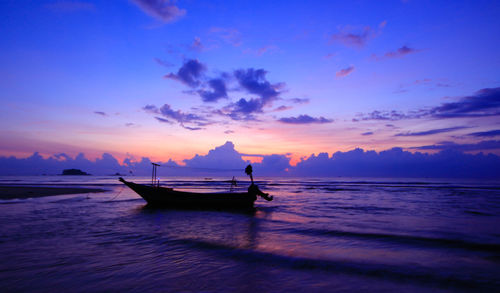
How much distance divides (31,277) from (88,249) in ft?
8.95

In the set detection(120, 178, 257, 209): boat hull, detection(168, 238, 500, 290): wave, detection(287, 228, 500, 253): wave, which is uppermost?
detection(120, 178, 257, 209): boat hull

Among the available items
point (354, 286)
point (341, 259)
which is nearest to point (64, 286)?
point (354, 286)

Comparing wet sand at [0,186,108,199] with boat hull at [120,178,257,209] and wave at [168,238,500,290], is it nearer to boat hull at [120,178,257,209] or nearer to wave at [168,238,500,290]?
boat hull at [120,178,257,209]

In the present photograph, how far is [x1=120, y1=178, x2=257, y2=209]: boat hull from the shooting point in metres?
22.5

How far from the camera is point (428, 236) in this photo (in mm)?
12969

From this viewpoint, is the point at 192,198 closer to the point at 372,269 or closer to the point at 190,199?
the point at 190,199

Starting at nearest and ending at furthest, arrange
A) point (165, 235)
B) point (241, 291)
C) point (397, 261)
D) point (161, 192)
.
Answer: point (241, 291) < point (397, 261) < point (165, 235) < point (161, 192)

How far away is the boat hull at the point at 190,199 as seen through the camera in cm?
2253

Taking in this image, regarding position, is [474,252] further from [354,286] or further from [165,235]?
[165,235]

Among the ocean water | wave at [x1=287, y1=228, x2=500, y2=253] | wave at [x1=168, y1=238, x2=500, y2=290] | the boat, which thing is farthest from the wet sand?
wave at [x1=287, y1=228, x2=500, y2=253]

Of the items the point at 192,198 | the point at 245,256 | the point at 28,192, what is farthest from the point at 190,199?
the point at 28,192

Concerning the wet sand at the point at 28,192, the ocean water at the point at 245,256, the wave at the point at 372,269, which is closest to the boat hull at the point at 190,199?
the ocean water at the point at 245,256

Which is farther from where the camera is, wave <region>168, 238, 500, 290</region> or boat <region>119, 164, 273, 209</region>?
boat <region>119, 164, 273, 209</region>

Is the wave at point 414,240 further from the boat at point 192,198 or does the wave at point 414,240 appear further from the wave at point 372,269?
the boat at point 192,198
